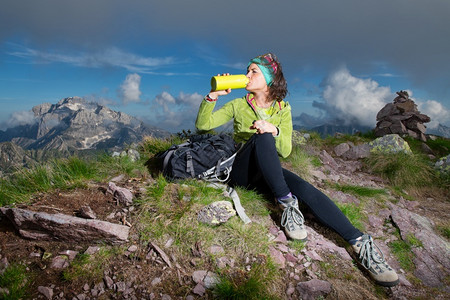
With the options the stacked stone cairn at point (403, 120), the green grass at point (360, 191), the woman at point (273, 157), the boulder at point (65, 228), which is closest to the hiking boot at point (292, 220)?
the woman at point (273, 157)

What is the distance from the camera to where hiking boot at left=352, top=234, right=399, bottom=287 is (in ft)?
10.9

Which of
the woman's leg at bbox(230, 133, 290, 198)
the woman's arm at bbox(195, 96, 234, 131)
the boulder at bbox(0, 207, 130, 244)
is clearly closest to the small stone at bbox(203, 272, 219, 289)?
the boulder at bbox(0, 207, 130, 244)

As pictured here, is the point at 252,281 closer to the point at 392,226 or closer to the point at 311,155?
the point at 392,226

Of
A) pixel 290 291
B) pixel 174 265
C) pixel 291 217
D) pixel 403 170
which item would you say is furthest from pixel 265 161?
pixel 403 170

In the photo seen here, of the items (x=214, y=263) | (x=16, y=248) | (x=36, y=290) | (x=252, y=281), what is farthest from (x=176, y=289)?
(x=16, y=248)

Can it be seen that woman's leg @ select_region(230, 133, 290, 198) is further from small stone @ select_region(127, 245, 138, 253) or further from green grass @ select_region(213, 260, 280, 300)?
small stone @ select_region(127, 245, 138, 253)

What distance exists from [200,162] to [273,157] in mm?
1203

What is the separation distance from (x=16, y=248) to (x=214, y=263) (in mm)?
2332

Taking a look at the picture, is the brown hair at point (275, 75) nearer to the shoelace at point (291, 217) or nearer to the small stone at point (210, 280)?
the shoelace at point (291, 217)

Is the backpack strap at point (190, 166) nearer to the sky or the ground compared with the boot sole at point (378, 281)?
nearer to the sky

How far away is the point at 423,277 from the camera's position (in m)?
3.88

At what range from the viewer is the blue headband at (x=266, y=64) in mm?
4227

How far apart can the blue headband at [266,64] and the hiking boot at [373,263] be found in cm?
271

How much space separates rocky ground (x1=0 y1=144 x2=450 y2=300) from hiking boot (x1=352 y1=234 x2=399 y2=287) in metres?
0.11
